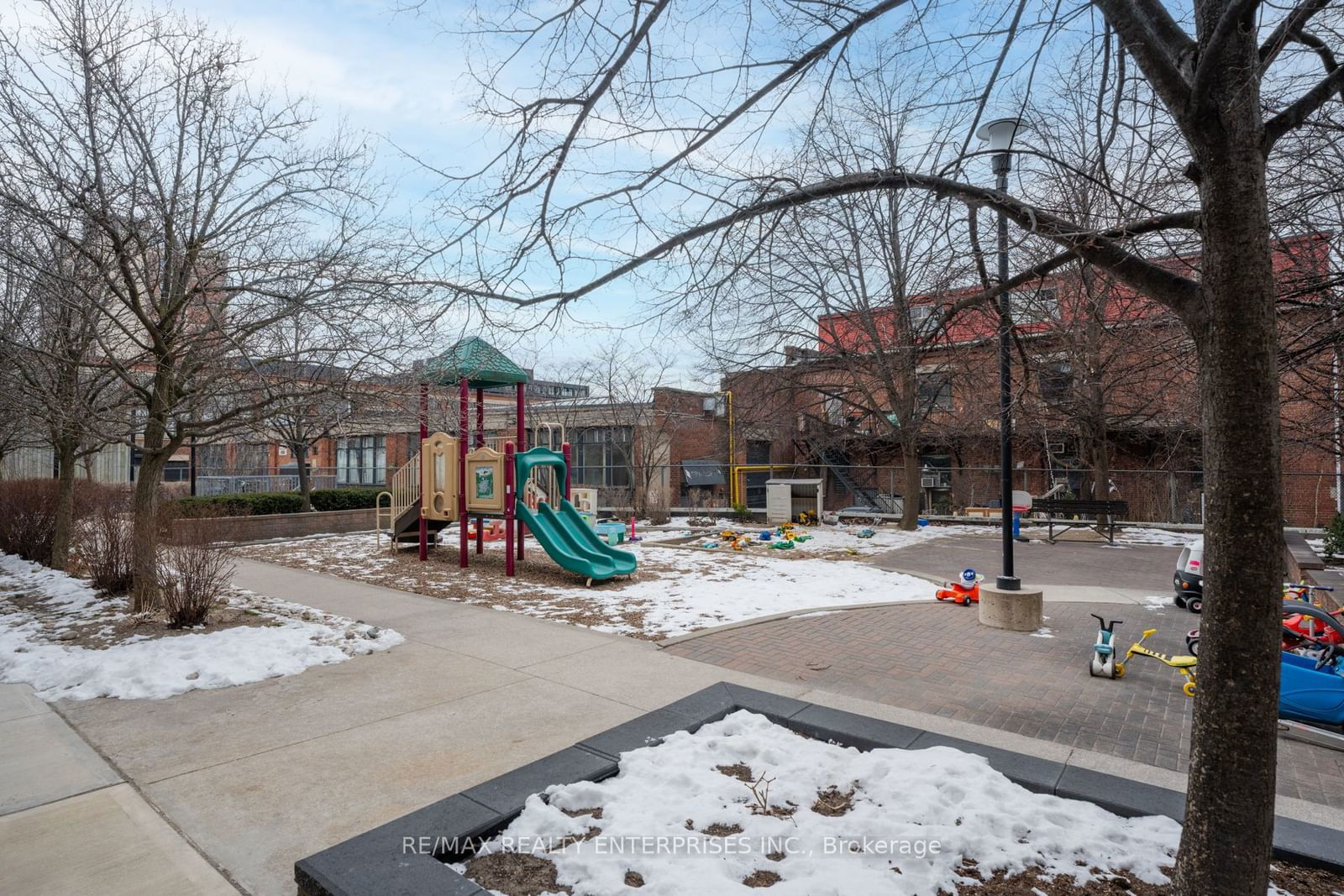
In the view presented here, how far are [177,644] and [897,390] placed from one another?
17810mm

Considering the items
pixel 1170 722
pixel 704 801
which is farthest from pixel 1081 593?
pixel 704 801

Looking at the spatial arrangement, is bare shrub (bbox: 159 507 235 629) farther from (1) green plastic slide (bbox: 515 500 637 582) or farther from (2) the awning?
(2) the awning

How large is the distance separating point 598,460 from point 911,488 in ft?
43.4

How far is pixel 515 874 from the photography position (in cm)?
299

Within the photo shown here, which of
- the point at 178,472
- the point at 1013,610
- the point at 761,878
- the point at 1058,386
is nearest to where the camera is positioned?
the point at 761,878

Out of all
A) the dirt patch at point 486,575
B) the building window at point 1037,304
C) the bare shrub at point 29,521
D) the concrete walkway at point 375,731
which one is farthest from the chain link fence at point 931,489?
the concrete walkway at point 375,731

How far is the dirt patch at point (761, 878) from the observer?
116 inches

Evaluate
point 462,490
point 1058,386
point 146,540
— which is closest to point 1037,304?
point 146,540

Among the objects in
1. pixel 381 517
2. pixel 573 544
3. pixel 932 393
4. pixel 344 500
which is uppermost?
pixel 932 393

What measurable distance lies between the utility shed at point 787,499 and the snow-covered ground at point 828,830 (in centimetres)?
1781

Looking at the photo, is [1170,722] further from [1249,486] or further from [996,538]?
[996,538]

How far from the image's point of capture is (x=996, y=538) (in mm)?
17969

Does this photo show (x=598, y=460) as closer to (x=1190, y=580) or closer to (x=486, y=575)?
(x=486, y=575)

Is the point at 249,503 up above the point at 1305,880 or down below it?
above
